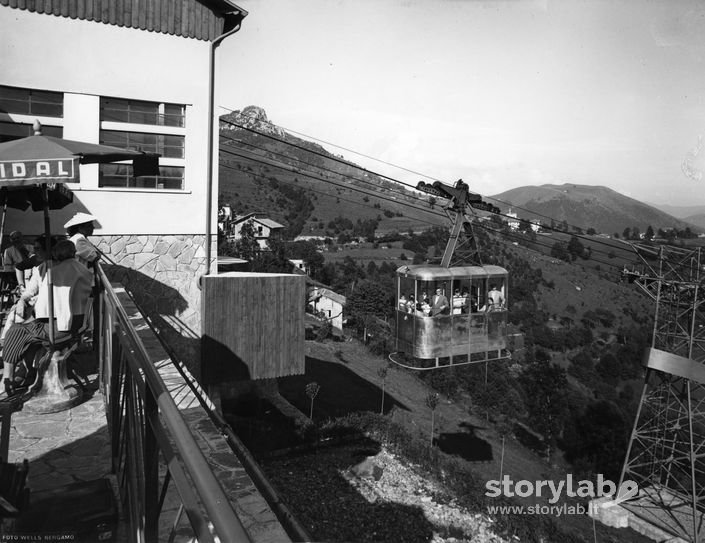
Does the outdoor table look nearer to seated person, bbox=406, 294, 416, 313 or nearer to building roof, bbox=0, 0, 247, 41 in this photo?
building roof, bbox=0, 0, 247, 41

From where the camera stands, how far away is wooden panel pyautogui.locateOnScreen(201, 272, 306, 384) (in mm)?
10609

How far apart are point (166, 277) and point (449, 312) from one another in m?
5.46

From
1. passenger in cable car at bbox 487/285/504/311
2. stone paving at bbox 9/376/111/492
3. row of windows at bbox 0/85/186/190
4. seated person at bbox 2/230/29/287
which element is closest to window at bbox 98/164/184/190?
row of windows at bbox 0/85/186/190

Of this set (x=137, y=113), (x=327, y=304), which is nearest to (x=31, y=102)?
(x=137, y=113)

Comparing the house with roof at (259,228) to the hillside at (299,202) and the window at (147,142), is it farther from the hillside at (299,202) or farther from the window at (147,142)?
the window at (147,142)

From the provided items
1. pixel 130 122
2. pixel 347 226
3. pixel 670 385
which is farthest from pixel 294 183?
pixel 130 122

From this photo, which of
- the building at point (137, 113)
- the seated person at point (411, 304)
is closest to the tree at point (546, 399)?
the seated person at point (411, 304)

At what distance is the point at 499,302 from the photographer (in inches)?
445

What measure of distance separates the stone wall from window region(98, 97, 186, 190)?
99 centimetres

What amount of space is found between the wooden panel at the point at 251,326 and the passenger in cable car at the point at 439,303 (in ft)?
9.18

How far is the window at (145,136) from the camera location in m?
9.05

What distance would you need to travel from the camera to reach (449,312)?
415 inches

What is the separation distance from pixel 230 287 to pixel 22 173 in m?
6.77

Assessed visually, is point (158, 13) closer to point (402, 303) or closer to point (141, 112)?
point (141, 112)
